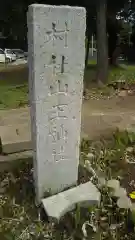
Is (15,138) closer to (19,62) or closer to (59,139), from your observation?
(59,139)

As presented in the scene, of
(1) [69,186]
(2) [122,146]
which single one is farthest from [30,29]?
(2) [122,146]

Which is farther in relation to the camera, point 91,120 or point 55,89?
point 91,120

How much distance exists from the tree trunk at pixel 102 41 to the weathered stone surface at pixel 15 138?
19.2 ft

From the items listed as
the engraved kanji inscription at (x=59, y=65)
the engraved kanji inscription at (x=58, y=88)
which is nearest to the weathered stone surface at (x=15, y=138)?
the engraved kanji inscription at (x=58, y=88)

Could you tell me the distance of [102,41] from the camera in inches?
438

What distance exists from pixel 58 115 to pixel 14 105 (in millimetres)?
5255

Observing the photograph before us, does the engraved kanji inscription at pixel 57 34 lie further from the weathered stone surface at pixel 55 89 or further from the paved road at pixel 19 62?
the paved road at pixel 19 62

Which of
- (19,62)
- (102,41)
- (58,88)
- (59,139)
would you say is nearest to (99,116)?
(59,139)

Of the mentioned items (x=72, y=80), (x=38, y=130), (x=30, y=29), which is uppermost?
(x=30, y=29)

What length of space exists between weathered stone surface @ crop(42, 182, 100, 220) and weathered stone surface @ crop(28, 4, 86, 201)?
14cm

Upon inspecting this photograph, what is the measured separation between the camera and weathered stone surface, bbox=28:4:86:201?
2.92 meters

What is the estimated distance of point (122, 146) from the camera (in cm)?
462

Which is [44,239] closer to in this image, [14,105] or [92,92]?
[14,105]

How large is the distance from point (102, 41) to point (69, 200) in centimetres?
854
